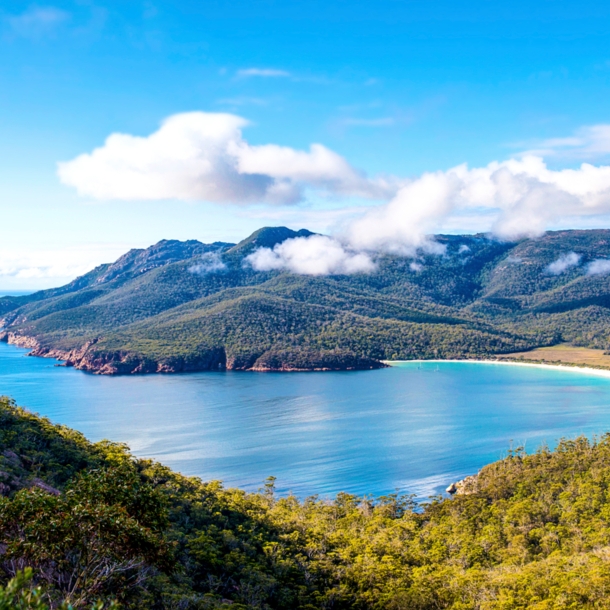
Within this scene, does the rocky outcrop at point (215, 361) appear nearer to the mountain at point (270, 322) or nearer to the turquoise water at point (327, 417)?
the mountain at point (270, 322)

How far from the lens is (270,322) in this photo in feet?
461

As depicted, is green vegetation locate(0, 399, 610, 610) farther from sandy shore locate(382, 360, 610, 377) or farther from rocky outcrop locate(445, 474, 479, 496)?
sandy shore locate(382, 360, 610, 377)

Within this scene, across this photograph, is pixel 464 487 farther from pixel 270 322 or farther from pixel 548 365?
pixel 270 322

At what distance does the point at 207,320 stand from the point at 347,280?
71.5 meters

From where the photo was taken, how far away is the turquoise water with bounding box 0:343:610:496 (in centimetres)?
5266

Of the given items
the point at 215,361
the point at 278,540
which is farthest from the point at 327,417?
the point at 215,361

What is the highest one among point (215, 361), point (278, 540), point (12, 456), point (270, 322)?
point (270, 322)

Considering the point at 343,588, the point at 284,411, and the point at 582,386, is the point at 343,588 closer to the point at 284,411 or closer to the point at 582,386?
the point at 284,411

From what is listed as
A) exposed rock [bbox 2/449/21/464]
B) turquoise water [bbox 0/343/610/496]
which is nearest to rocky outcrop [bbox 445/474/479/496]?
turquoise water [bbox 0/343/610/496]

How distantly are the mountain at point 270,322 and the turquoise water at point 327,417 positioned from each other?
377 inches

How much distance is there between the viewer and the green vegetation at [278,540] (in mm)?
13023

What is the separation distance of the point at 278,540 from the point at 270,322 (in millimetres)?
110529

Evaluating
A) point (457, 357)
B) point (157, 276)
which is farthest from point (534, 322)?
point (157, 276)

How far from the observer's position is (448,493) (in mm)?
45531
